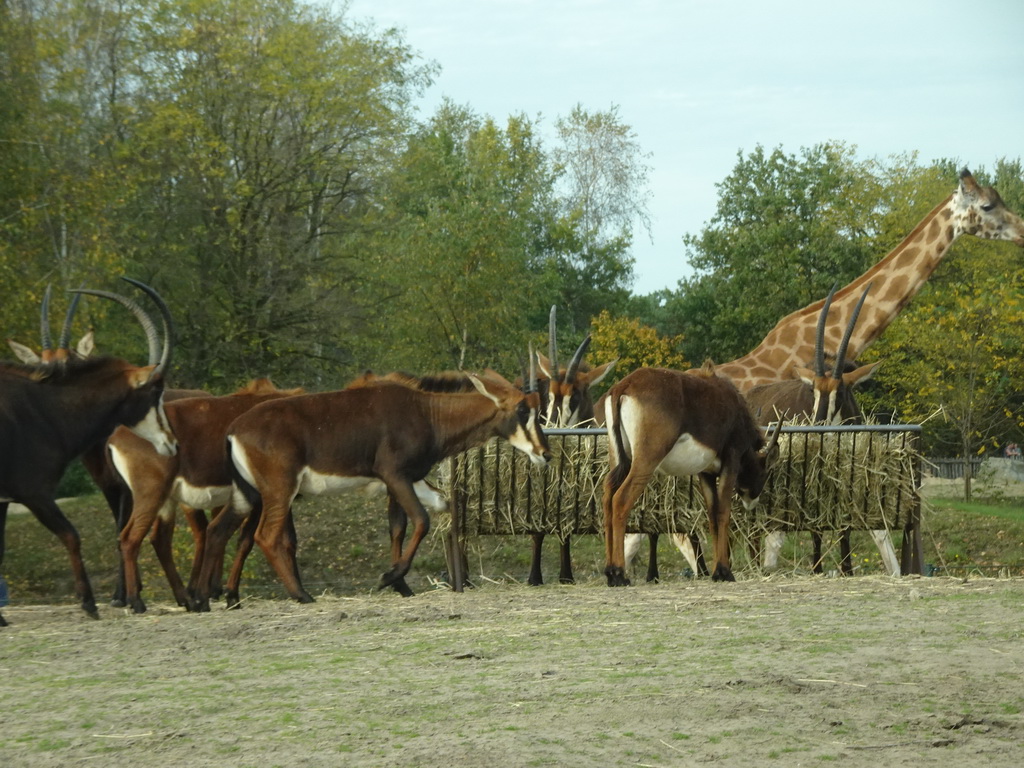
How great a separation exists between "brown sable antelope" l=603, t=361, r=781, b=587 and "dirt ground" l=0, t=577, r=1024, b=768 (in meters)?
1.76

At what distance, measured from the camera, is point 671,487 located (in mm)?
14133

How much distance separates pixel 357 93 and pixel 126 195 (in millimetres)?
8957

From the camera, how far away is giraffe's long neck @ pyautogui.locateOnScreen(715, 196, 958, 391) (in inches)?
763

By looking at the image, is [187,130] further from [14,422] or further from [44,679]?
[44,679]

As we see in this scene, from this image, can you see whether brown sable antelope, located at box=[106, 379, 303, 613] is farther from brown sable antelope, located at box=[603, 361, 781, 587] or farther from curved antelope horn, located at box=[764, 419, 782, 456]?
curved antelope horn, located at box=[764, 419, 782, 456]

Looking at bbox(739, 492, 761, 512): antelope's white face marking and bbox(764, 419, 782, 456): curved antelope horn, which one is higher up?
bbox(764, 419, 782, 456): curved antelope horn

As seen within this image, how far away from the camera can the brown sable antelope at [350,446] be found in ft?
40.5

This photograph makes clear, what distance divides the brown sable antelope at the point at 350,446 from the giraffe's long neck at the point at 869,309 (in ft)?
22.0

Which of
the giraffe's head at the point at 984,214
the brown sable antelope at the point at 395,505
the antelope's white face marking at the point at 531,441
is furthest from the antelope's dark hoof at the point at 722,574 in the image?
the giraffe's head at the point at 984,214

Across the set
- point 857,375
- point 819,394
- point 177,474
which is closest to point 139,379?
point 177,474

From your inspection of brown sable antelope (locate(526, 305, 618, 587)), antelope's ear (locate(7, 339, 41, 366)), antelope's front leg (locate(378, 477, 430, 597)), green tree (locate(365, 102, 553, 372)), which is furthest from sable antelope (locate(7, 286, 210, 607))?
green tree (locate(365, 102, 553, 372))

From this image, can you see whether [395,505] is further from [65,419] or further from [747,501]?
[747,501]

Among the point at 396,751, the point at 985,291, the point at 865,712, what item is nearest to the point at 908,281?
the point at 865,712

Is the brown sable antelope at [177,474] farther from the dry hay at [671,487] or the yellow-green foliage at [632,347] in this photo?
the yellow-green foliage at [632,347]
